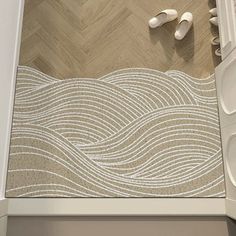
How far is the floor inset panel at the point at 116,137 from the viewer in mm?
1654

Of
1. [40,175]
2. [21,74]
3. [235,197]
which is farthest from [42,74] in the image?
[235,197]

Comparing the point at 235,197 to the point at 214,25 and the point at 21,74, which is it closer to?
the point at 214,25

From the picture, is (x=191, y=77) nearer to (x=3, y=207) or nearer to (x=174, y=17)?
(x=174, y=17)

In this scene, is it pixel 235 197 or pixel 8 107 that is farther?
pixel 8 107

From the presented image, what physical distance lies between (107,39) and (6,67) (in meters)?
0.64

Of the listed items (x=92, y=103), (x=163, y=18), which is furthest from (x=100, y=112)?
(x=163, y=18)

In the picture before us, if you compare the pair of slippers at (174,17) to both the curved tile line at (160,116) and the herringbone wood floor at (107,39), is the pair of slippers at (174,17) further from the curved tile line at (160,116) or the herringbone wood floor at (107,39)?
the curved tile line at (160,116)

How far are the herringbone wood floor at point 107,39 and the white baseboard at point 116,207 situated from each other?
746 mm

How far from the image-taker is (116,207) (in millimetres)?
1617

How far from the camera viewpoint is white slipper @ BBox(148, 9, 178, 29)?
185 centimetres

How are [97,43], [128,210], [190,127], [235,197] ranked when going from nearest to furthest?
1. [235,197]
2. [128,210]
3. [190,127]
4. [97,43]

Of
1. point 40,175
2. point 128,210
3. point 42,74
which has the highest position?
point 42,74

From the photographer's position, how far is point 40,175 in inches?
65.6

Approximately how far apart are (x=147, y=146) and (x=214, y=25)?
2.92ft
